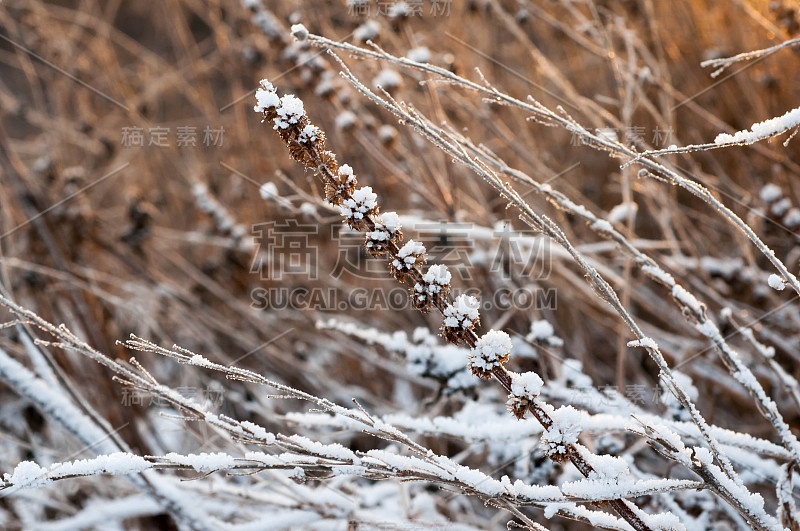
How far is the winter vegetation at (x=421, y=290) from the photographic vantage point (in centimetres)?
83

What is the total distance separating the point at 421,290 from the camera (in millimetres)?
789

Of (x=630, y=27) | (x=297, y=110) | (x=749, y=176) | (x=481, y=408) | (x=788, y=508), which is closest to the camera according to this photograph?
(x=297, y=110)

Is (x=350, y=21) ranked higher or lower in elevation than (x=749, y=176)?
higher

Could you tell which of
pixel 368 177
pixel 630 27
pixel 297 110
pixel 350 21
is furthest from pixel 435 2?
pixel 297 110

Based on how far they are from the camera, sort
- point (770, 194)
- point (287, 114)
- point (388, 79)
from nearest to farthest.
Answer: point (287, 114)
point (770, 194)
point (388, 79)

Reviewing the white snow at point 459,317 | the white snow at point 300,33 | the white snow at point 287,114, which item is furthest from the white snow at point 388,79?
the white snow at point 459,317

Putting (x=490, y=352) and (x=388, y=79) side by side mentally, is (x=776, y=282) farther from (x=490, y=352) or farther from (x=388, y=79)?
(x=388, y=79)

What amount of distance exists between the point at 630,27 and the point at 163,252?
2.23 meters

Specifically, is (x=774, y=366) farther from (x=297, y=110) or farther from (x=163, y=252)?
(x=163, y=252)

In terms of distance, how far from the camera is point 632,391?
1.82 metres

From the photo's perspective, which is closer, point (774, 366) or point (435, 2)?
point (774, 366)

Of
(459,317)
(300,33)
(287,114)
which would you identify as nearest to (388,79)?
(300,33)

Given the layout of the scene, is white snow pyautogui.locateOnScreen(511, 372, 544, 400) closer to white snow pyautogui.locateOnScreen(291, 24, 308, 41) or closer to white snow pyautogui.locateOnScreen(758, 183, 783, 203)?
white snow pyautogui.locateOnScreen(291, 24, 308, 41)

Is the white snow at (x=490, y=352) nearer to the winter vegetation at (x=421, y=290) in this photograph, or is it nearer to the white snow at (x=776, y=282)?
the winter vegetation at (x=421, y=290)
